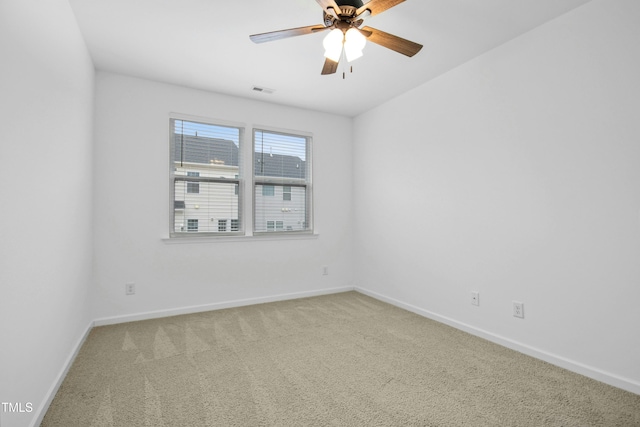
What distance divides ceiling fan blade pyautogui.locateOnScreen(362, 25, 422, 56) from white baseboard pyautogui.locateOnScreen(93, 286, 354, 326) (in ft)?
10.2

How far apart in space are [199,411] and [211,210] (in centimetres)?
236

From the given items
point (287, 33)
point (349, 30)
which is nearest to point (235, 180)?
point (287, 33)

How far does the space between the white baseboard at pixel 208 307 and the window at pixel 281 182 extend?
2.83ft

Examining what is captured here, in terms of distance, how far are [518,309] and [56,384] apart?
3.32 m

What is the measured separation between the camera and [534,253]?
2.45 meters

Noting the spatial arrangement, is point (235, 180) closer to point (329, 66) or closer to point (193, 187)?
point (193, 187)

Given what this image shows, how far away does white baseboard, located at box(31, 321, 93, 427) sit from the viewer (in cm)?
164

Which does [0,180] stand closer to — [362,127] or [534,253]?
[534,253]

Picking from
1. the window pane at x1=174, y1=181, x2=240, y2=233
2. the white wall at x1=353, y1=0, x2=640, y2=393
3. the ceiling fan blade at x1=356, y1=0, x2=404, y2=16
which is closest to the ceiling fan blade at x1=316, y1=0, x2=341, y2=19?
the ceiling fan blade at x1=356, y1=0, x2=404, y2=16

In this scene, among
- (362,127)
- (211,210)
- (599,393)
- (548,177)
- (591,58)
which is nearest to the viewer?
(599,393)

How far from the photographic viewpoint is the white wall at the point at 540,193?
1.99 meters

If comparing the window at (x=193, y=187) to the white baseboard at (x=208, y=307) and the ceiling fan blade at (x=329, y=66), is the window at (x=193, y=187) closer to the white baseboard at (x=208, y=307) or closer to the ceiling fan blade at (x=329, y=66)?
the white baseboard at (x=208, y=307)

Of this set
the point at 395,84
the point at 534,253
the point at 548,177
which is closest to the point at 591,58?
the point at 548,177

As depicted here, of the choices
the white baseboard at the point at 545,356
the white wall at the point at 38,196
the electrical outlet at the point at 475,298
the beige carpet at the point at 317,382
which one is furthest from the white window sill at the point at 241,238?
the electrical outlet at the point at 475,298
